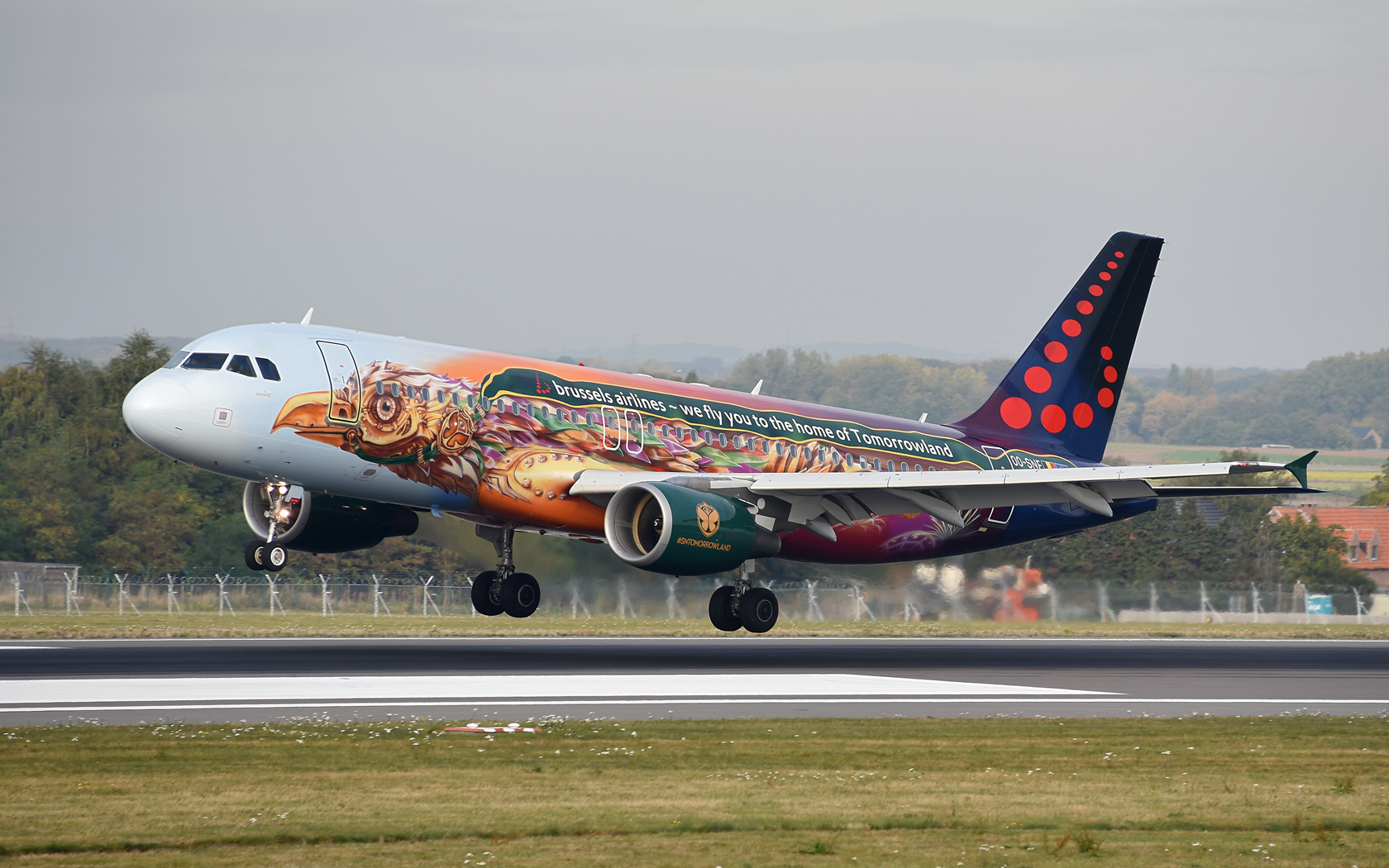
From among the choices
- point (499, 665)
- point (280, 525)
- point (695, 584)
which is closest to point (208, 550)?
point (695, 584)

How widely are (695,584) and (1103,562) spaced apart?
3221 cm

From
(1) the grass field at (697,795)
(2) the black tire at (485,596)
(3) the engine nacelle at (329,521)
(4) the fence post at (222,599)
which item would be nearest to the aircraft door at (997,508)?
(2) the black tire at (485,596)

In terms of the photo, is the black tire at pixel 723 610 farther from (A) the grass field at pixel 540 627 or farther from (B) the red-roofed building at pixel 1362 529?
(B) the red-roofed building at pixel 1362 529

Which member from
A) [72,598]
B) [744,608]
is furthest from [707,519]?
[72,598]

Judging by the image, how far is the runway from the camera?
65.4 feet

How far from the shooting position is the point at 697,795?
44.4 feet

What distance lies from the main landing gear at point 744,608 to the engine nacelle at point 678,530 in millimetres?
1854

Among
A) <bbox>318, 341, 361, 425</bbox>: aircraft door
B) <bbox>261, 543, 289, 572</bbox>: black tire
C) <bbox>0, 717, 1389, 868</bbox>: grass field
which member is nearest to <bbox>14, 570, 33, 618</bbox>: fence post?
<bbox>261, 543, 289, 572</bbox>: black tire

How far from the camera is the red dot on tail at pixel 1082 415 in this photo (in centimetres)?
3981

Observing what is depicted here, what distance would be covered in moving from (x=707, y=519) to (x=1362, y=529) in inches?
2305

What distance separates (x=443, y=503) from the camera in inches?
1178

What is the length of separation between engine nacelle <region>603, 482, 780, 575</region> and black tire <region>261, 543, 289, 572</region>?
6.04m

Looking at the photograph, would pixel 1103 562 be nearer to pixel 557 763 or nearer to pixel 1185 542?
pixel 1185 542

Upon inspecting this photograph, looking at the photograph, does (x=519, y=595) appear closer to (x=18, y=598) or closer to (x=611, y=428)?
(x=611, y=428)
